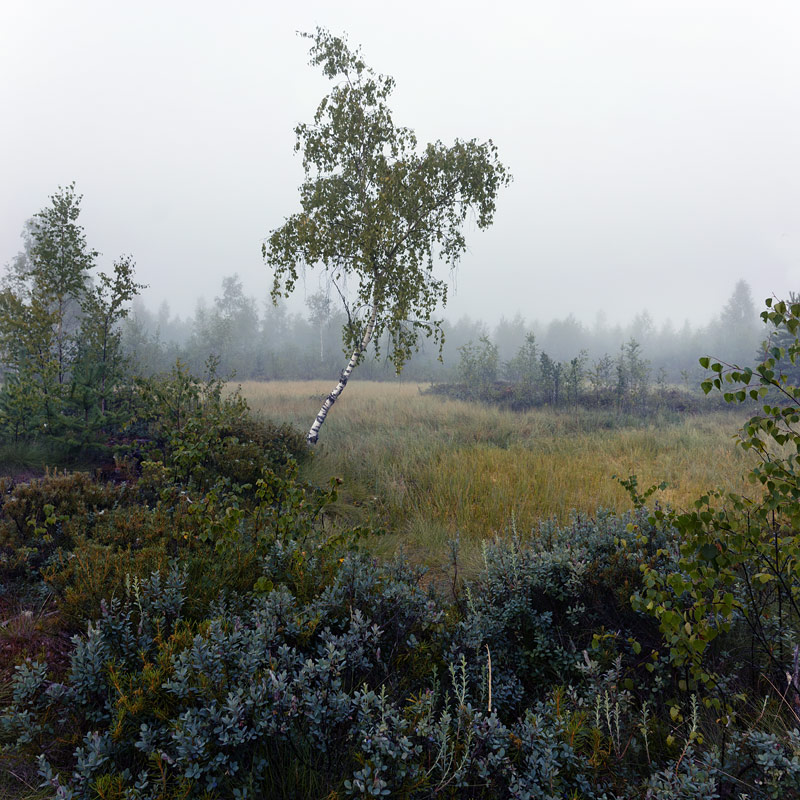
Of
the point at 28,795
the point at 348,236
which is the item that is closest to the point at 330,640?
the point at 28,795

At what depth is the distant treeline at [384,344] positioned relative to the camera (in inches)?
1216

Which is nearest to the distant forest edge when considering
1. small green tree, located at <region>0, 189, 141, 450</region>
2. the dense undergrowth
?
small green tree, located at <region>0, 189, 141, 450</region>

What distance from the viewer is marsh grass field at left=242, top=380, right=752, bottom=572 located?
18.2ft

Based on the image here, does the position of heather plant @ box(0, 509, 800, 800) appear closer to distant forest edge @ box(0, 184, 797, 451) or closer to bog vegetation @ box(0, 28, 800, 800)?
bog vegetation @ box(0, 28, 800, 800)

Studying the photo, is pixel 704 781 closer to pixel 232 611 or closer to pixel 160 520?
pixel 232 611

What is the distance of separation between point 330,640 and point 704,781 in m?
1.57

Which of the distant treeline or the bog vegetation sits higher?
the distant treeline

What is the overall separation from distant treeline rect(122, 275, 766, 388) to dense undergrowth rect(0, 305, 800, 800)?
258 inches

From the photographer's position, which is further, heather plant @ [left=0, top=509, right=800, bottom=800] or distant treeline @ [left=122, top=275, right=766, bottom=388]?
distant treeline @ [left=122, top=275, right=766, bottom=388]

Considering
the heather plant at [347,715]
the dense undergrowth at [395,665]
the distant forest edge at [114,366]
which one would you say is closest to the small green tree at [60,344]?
the distant forest edge at [114,366]

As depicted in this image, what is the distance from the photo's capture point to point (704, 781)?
1559mm

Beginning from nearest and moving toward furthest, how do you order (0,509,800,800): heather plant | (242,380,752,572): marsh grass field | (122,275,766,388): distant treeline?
(0,509,800,800): heather plant → (242,380,752,572): marsh grass field → (122,275,766,388): distant treeline

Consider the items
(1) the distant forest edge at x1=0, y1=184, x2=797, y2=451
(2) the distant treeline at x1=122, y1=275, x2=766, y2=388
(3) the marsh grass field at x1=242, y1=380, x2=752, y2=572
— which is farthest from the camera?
(2) the distant treeline at x1=122, y1=275, x2=766, y2=388

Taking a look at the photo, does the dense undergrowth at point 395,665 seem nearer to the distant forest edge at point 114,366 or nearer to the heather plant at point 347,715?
the heather plant at point 347,715
